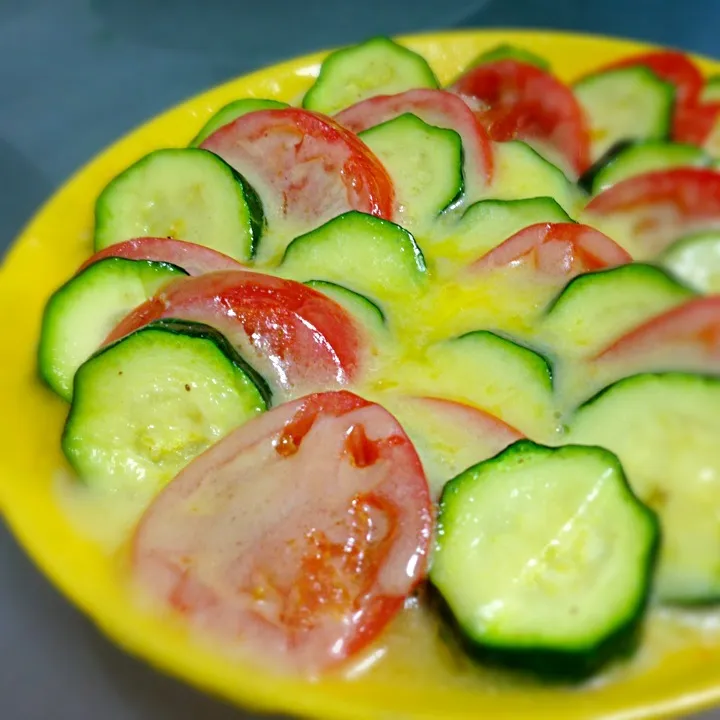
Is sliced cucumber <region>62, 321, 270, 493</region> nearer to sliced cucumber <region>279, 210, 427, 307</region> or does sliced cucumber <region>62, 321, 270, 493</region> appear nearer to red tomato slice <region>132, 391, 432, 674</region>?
red tomato slice <region>132, 391, 432, 674</region>

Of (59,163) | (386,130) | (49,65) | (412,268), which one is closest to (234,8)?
(49,65)

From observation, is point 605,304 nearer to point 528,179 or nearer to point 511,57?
point 528,179

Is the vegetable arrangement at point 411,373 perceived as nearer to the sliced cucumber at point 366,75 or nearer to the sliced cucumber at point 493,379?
the sliced cucumber at point 493,379

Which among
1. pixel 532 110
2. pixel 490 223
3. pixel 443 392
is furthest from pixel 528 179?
pixel 443 392

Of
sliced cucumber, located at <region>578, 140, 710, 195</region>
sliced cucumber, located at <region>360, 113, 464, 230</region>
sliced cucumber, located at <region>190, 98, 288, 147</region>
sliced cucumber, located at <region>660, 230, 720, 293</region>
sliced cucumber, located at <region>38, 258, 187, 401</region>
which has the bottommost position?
sliced cucumber, located at <region>660, 230, 720, 293</region>

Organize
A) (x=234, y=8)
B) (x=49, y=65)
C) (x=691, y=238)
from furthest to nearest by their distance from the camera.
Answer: (x=234, y=8), (x=49, y=65), (x=691, y=238)

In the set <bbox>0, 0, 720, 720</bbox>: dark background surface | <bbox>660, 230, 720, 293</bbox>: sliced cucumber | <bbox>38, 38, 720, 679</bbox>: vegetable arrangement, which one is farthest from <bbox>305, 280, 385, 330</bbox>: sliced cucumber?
<bbox>0, 0, 720, 720</bbox>: dark background surface

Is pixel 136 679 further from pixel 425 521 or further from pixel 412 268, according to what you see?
pixel 412 268
